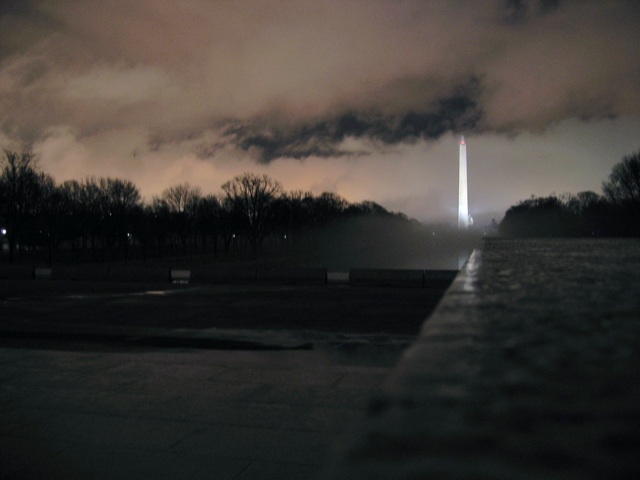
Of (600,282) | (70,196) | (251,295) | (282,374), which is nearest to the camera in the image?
(600,282)

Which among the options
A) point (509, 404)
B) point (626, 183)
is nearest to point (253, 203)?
point (626, 183)

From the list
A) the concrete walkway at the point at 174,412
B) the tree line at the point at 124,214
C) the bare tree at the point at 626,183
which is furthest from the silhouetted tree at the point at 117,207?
the bare tree at the point at 626,183

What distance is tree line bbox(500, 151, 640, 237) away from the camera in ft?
189

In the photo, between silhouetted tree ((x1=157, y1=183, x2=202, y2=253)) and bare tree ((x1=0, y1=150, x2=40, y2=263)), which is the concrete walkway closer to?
bare tree ((x1=0, y1=150, x2=40, y2=263))

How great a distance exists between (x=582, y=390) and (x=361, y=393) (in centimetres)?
743

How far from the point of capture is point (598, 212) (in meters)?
69.6

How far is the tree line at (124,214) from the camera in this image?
40.3 meters

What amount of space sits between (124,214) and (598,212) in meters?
54.5

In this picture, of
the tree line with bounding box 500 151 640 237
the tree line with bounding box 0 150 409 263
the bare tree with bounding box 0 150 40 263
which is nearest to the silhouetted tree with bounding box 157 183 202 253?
the tree line with bounding box 0 150 409 263

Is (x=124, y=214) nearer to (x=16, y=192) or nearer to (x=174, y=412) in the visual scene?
(x=16, y=192)

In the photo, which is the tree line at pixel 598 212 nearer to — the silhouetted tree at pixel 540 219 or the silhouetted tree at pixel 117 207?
the silhouetted tree at pixel 540 219

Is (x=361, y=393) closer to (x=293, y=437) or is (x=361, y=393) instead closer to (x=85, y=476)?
(x=293, y=437)

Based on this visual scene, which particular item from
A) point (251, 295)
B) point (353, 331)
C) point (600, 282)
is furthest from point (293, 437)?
point (251, 295)

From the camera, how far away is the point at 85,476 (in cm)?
504
